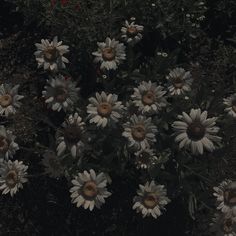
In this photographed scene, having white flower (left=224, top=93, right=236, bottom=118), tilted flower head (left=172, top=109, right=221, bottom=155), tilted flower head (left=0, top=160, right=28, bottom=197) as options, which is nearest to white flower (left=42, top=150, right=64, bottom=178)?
tilted flower head (left=0, top=160, right=28, bottom=197)

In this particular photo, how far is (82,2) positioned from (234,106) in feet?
7.28

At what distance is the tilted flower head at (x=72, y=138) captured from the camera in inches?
137

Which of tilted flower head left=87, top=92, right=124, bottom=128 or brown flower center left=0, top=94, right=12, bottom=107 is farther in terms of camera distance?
brown flower center left=0, top=94, right=12, bottom=107

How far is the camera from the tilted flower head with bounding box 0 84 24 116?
12.0 feet

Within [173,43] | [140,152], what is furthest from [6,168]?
[173,43]

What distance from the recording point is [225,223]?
11.7 feet

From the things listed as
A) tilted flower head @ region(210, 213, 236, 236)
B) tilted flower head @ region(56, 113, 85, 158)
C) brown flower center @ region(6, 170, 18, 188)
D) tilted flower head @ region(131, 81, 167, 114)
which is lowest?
tilted flower head @ region(210, 213, 236, 236)

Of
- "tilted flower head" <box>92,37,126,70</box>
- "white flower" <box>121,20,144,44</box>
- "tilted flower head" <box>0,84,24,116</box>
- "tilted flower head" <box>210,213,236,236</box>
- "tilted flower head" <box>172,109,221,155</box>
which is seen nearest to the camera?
"tilted flower head" <box>172,109,221,155</box>

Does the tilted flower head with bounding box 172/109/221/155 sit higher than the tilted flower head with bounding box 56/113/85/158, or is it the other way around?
the tilted flower head with bounding box 172/109/221/155

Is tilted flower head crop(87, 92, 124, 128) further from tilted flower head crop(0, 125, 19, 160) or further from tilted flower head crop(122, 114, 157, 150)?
tilted flower head crop(0, 125, 19, 160)

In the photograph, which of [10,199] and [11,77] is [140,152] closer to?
[10,199]

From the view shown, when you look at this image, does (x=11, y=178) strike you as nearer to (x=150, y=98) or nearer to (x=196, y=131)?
(x=150, y=98)

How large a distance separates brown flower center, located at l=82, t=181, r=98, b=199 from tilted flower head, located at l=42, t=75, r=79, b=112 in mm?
622

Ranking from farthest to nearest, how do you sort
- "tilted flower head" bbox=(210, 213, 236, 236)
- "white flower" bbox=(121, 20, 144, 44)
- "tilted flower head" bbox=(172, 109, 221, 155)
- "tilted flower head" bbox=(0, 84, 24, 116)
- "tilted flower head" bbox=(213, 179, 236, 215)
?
"white flower" bbox=(121, 20, 144, 44), "tilted flower head" bbox=(0, 84, 24, 116), "tilted flower head" bbox=(210, 213, 236, 236), "tilted flower head" bbox=(213, 179, 236, 215), "tilted flower head" bbox=(172, 109, 221, 155)
